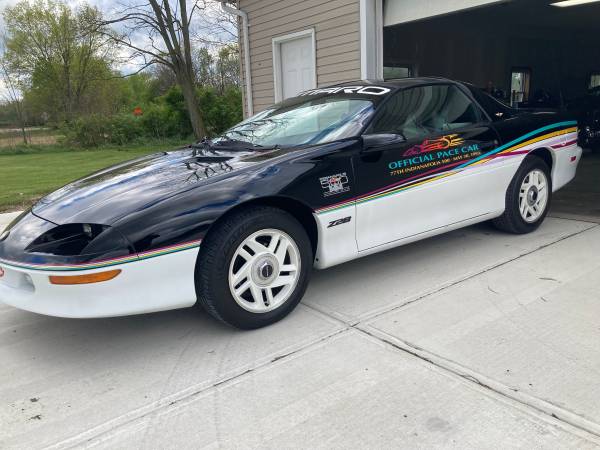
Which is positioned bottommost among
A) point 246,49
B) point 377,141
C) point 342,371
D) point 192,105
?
point 342,371

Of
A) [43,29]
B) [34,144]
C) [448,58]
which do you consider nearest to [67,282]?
[448,58]

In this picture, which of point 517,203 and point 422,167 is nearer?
point 422,167

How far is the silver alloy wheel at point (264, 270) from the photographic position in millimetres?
2896

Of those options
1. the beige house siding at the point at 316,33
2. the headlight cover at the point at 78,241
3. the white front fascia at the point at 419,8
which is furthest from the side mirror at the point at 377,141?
the beige house siding at the point at 316,33

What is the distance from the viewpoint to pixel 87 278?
2.50 m

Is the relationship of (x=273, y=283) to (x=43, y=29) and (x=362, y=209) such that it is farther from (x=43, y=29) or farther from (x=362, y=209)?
(x=43, y=29)

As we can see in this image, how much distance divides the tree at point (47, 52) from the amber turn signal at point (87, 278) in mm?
33393

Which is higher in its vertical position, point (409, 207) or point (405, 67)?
point (405, 67)

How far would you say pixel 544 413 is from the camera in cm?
217

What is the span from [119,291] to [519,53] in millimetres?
15040

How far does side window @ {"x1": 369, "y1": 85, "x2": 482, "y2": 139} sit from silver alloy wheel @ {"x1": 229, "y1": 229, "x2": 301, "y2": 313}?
1.09 meters

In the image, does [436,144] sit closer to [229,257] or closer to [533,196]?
[533,196]

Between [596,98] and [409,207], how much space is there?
33.8 ft

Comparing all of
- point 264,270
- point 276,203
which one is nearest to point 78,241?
point 264,270
